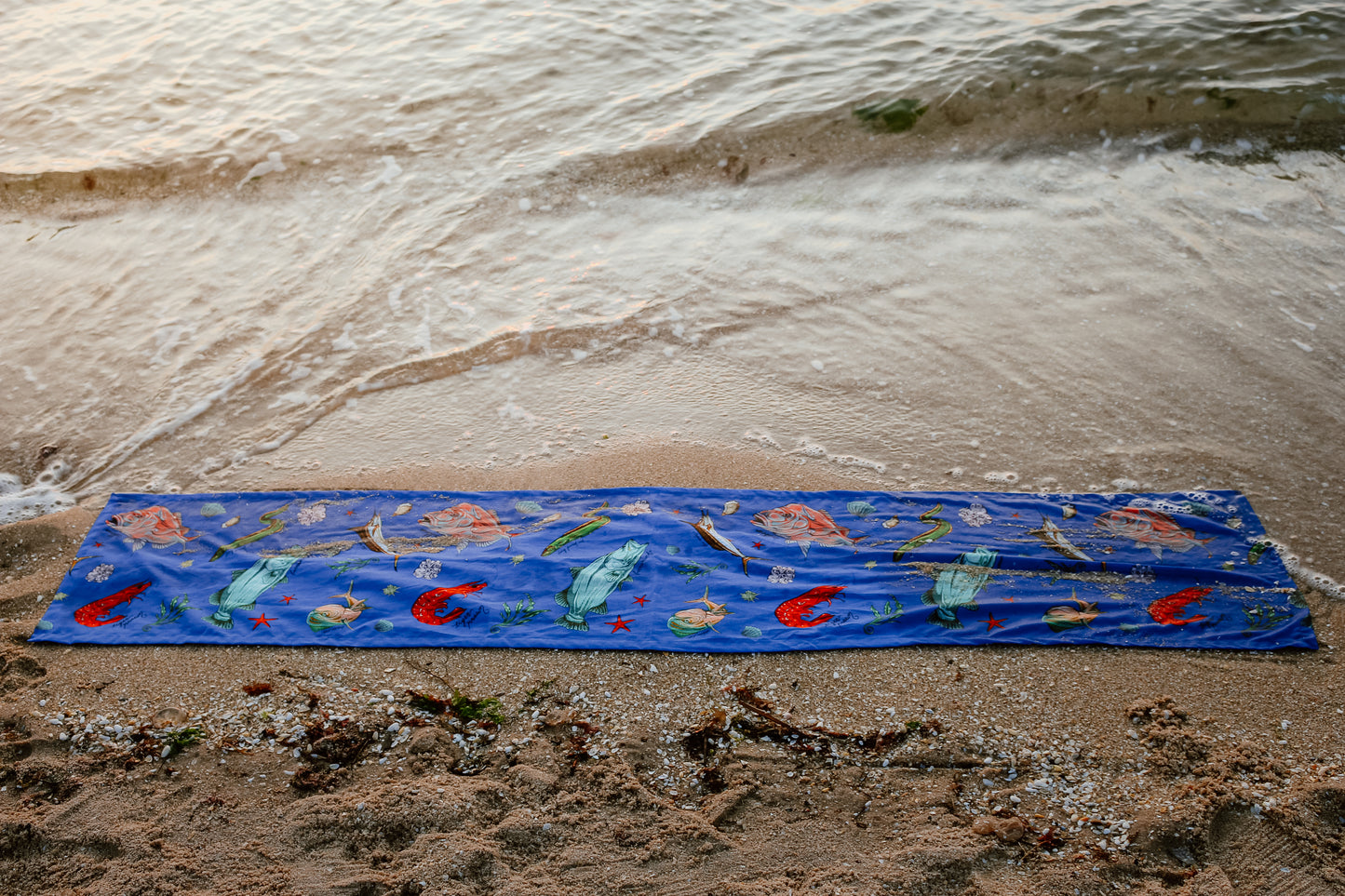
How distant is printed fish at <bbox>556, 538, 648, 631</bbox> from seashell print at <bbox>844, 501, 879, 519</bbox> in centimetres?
76

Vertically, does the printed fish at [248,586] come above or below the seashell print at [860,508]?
above

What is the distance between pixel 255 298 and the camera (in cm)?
403

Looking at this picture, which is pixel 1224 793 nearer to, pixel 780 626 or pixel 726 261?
pixel 780 626

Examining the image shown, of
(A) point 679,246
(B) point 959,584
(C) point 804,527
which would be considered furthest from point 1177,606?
(A) point 679,246

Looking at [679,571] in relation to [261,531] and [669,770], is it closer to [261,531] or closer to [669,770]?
[669,770]

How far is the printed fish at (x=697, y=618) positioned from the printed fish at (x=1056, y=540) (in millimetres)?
1136

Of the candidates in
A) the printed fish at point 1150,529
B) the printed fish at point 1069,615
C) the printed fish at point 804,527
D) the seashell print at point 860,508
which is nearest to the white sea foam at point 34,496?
the printed fish at point 804,527

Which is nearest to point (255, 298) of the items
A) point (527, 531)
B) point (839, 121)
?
point (527, 531)

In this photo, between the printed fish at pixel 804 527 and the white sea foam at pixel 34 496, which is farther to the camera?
the white sea foam at pixel 34 496

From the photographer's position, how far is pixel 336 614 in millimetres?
2525

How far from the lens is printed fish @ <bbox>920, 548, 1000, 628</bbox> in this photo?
251 cm

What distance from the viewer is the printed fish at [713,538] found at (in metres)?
2.73

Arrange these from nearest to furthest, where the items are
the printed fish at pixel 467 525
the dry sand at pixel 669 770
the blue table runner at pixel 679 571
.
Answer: the dry sand at pixel 669 770 < the blue table runner at pixel 679 571 < the printed fish at pixel 467 525

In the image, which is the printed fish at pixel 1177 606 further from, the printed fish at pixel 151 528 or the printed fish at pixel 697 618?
the printed fish at pixel 151 528
